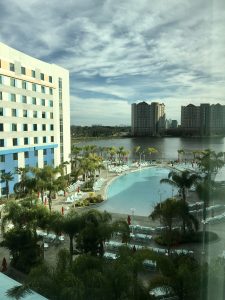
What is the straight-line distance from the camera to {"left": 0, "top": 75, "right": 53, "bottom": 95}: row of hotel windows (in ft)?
37.0

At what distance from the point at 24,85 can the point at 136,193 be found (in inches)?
228

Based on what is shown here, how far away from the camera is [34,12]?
7.41 feet

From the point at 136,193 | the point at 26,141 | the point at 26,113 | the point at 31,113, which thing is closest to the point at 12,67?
the point at 26,113

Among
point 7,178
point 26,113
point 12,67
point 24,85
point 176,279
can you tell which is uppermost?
point 12,67

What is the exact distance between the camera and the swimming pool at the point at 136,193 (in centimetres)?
916

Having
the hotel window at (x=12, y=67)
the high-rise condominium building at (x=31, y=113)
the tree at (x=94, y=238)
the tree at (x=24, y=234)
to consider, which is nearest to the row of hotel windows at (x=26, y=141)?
the high-rise condominium building at (x=31, y=113)

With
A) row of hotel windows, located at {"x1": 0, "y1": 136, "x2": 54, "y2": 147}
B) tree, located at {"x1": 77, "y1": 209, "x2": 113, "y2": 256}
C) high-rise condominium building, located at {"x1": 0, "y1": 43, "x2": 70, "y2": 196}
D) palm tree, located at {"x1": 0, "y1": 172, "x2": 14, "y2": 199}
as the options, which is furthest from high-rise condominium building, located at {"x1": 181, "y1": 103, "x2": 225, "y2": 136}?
row of hotel windows, located at {"x1": 0, "y1": 136, "x2": 54, "y2": 147}

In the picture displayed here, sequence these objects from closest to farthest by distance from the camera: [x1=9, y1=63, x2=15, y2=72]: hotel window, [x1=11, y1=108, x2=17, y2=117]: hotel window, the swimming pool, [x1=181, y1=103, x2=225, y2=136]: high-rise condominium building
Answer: [x1=181, y1=103, x2=225, y2=136]: high-rise condominium building
the swimming pool
[x1=9, y1=63, x2=15, y2=72]: hotel window
[x1=11, y1=108, x2=17, y2=117]: hotel window

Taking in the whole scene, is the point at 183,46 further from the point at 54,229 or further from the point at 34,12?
the point at 54,229

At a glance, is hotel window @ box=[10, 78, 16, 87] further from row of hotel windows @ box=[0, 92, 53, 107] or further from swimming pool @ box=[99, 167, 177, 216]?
swimming pool @ box=[99, 167, 177, 216]

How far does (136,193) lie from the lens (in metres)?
11.7

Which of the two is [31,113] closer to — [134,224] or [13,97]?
[13,97]

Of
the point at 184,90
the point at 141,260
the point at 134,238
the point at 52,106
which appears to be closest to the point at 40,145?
the point at 52,106

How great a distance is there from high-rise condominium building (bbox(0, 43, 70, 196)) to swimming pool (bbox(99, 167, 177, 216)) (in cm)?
326
